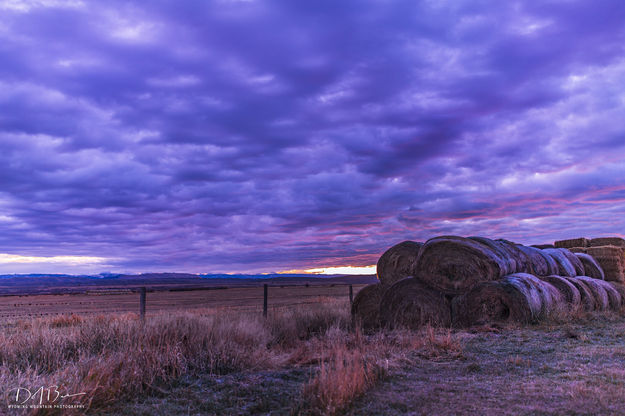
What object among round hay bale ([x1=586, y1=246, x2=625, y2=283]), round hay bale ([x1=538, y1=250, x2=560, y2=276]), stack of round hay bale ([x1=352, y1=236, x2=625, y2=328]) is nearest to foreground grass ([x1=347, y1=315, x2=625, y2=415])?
stack of round hay bale ([x1=352, y1=236, x2=625, y2=328])

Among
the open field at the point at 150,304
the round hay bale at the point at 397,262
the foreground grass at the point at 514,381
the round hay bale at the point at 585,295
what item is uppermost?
the round hay bale at the point at 397,262

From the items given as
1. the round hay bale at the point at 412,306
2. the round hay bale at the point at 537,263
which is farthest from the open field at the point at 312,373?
the round hay bale at the point at 537,263

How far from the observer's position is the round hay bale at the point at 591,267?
18.0 m

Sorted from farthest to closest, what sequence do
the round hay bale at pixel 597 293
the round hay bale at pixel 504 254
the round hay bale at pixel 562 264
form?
the round hay bale at pixel 562 264, the round hay bale at pixel 597 293, the round hay bale at pixel 504 254

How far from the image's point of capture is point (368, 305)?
13.5m

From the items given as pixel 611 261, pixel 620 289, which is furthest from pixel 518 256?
pixel 611 261

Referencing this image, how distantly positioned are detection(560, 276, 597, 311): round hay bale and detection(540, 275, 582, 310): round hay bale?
0.53 ft

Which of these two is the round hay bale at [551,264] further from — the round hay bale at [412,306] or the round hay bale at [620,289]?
the round hay bale at [412,306]

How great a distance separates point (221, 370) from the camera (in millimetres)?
6902

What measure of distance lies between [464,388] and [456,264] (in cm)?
677

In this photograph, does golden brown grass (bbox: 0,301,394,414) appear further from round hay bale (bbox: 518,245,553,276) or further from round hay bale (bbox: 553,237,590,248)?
round hay bale (bbox: 553,237,590,248)

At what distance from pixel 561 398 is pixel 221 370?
440 centimetres

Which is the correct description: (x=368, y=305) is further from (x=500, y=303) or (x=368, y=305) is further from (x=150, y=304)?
(x=150, y=304)

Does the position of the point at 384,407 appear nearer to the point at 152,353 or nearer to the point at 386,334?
the point at 152,353
